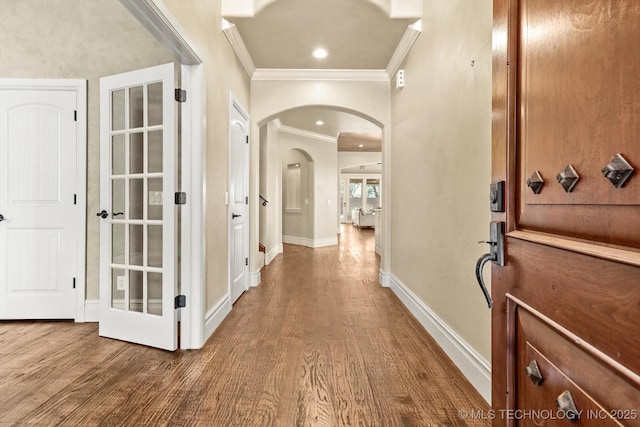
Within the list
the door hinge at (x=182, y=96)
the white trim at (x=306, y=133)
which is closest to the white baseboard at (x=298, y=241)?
the white trim at (x=306, y=133)

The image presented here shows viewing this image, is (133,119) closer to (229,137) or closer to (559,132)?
(229,137)

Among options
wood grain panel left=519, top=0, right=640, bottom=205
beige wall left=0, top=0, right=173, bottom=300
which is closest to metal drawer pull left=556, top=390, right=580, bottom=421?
wood grain panel left=519, top=0, right=640, bottom=205

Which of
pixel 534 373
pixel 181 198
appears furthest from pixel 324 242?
pixel 534 373

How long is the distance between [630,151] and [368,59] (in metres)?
3.47

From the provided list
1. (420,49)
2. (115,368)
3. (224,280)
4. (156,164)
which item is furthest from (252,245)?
(420,49)

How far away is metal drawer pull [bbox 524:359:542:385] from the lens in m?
0.67

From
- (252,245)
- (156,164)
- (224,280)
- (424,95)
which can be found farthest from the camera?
(252,245)

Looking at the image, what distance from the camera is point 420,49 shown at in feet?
8.93

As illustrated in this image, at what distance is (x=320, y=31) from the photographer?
9.91 feet

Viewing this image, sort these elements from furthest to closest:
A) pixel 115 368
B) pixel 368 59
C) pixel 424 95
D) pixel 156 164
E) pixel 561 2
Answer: pixel 368 59 < pixel 424 95 < pixel 156 164 < pixel 115 368 < pixel 561 2

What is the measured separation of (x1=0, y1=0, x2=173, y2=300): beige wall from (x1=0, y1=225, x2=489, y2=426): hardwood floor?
916mm

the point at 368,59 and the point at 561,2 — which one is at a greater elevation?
the point at 368,59

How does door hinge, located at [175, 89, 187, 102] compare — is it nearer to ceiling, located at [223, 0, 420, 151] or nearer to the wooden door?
ceiling, located at [223, 0, 420, 151]

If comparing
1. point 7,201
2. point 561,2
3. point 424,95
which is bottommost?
point 7,201
